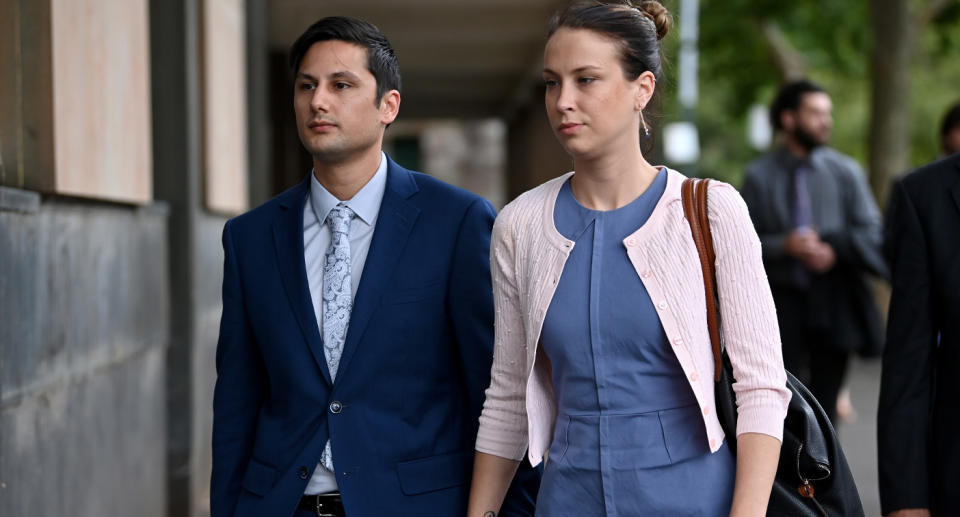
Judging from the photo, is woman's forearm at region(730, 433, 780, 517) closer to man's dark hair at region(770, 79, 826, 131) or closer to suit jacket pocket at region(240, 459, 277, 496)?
suit jacket pocket at region(240, 459, 277, 496)

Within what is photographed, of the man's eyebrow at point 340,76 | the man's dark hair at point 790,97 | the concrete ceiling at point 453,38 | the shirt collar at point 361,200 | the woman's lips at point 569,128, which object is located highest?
the concrete ceiling at point 453,38

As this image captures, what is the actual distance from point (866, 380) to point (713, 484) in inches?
505

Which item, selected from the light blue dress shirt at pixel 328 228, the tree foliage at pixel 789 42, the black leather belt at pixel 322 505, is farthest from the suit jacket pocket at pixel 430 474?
the tree foliage at pixel 789 42

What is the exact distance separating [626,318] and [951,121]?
14.0ft

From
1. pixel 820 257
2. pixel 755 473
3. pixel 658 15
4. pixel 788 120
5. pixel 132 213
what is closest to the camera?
pixel 755 473

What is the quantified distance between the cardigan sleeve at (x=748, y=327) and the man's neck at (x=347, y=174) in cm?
107

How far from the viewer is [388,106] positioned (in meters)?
3.63

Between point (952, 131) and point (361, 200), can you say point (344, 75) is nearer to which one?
point (361, 200)

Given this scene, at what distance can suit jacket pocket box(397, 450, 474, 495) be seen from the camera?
343 centimetres

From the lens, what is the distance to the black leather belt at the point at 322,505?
3.40 m

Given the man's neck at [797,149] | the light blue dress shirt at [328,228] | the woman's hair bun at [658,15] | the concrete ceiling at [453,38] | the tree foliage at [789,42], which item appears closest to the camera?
the woman's hair bun at [658,15]

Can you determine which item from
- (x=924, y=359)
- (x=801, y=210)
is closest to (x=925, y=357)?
(x=924, y=359)

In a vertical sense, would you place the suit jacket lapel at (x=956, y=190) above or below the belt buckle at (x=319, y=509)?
above

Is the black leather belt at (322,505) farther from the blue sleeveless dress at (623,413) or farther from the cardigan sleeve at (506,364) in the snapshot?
the blue sleeveless dress at (623,413)
